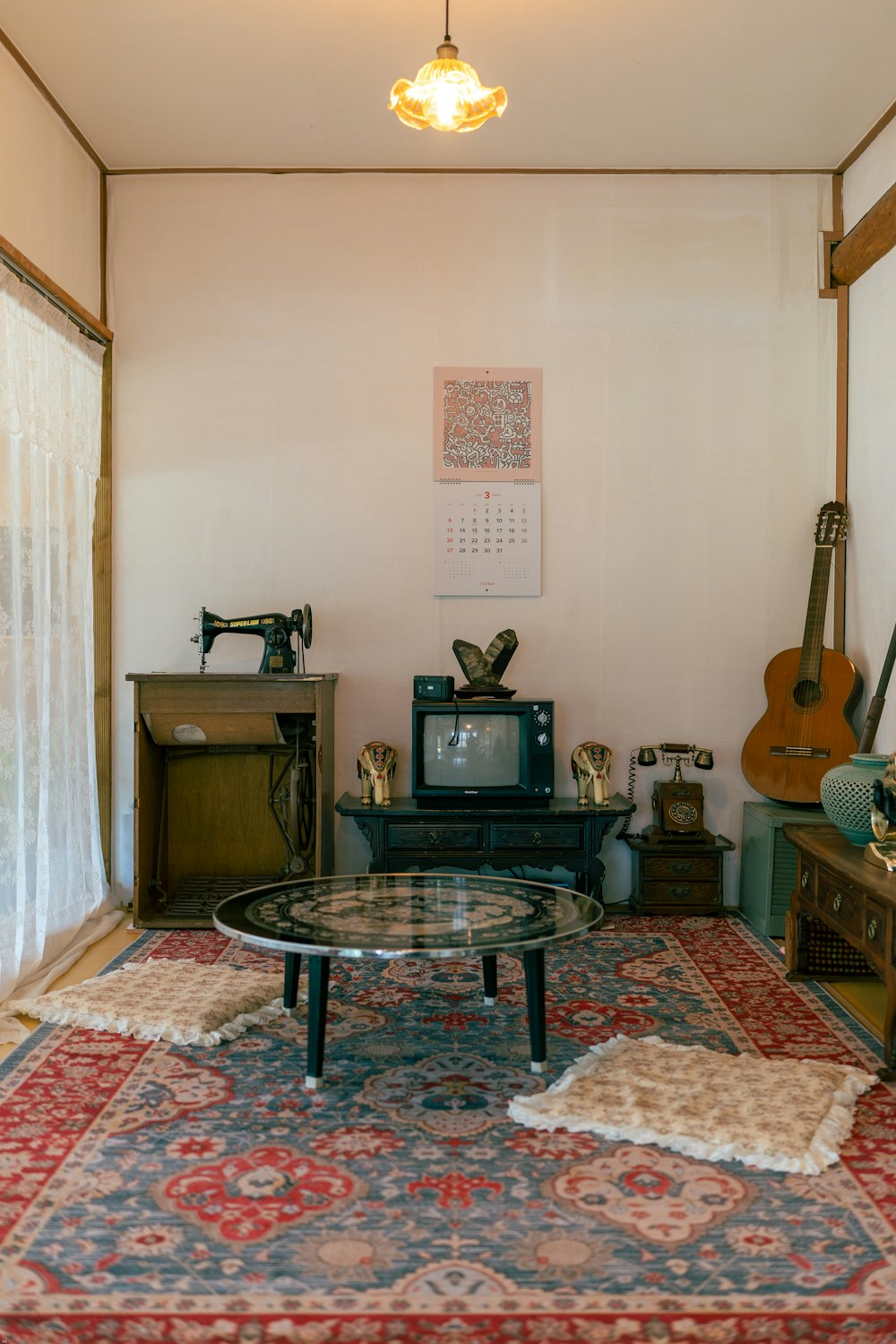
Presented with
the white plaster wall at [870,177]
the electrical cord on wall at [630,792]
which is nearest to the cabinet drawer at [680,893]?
the electrical cord on wall at [630,792]

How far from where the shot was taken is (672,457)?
4.57m

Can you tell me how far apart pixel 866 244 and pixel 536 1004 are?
325 cm

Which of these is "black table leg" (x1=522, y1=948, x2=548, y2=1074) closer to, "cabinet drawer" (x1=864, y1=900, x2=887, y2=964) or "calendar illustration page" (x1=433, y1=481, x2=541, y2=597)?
"cabinet drawer" (x1=864, y1=900, x2=887, y2=964)

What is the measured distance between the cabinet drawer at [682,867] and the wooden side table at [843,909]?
529 millimetres

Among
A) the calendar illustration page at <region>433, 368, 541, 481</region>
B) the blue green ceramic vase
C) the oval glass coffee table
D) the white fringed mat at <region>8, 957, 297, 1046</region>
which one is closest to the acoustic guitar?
the blue green ceramic vase

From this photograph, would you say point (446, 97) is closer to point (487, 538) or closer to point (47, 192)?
point (47, 192)

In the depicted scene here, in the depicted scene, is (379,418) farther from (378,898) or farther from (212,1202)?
(212,1202)

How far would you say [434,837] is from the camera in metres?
4.15

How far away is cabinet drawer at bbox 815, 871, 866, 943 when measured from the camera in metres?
3.00


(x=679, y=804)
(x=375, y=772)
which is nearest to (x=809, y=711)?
(x=679, y=804)

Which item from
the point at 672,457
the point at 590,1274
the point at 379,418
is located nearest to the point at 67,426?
the point at 379,418

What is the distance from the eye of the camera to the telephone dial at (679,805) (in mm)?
4359

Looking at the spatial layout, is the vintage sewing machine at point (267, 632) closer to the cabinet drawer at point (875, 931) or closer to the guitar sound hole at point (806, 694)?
the guitar sound hole at point (806, 694)

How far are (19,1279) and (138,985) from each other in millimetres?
1591
